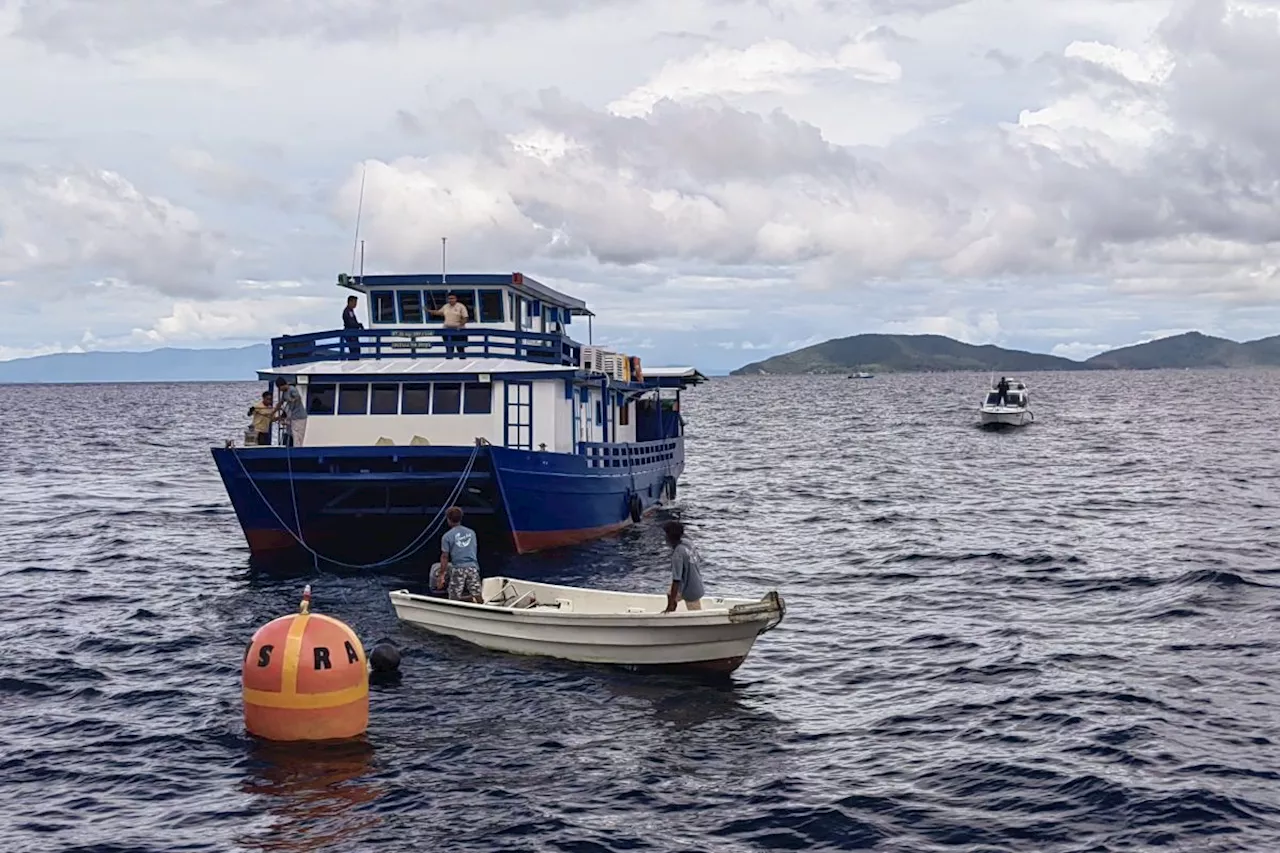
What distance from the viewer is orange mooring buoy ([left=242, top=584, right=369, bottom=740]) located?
13703 mm

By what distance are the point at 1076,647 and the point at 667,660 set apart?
6.63m

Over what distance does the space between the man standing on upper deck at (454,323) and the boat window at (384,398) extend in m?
1.55

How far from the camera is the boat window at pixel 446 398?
26.3m

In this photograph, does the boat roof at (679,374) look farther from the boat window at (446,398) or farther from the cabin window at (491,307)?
the boat window at (446,398)

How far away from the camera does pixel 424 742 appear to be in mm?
14352

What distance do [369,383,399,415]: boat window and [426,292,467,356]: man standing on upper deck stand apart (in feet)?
5.09

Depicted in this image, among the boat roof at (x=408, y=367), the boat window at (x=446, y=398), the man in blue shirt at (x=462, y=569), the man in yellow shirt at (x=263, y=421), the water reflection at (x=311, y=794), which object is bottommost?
the water reflection at (x=311, y=794)

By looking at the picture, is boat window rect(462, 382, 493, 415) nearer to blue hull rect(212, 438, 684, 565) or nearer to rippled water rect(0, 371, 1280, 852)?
blue hull rect(212, 438, 684, 565)

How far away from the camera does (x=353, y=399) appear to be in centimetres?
2639

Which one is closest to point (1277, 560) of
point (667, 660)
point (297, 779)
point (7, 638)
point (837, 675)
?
point (837, 675)

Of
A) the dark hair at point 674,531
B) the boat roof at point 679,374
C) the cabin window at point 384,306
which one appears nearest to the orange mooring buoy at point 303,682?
the dark hair at point 674,531

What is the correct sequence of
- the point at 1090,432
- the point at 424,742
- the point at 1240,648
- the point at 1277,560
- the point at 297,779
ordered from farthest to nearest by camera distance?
the point at 1090,432
the point at 1277,560
the point at 1240,648
the point at 424,742
the point at 297,779

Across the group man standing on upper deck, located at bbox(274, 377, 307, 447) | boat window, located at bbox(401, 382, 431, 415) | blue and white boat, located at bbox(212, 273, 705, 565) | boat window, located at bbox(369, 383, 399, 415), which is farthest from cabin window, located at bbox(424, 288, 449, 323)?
man standing on upper deck, located at bbox(274, 377, 307, 447)

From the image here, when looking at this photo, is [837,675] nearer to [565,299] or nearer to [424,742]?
[424,742]
